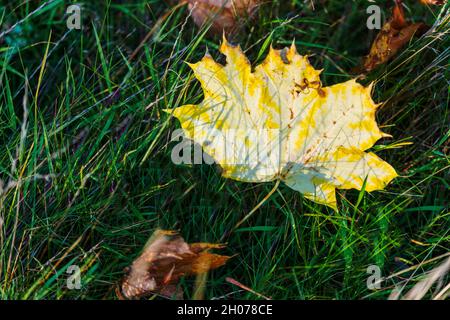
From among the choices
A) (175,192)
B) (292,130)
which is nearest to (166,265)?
(175,192)

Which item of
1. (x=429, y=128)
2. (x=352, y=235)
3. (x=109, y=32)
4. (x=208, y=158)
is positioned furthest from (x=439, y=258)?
(x=109, y=32)

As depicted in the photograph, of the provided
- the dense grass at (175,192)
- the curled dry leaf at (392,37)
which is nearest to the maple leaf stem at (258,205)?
the dense grass at (175,192)

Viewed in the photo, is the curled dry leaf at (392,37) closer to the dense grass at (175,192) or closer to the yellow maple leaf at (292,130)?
the dense grass at (175,192)

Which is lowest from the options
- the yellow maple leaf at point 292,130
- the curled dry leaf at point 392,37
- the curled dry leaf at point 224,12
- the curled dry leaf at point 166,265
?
the curled dry leaf at point 166,265

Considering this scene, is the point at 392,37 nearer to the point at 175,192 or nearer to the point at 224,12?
the point at 224,12

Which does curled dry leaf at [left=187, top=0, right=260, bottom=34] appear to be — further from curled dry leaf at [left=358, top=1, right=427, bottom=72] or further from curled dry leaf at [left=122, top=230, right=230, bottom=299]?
curled dry leaf at [left=122, top=230, right=230, bottom=299]

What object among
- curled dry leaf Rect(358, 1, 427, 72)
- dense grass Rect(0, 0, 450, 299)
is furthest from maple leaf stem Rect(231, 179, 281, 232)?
curled dry leaf Rect(358, 1, 427, 72)
